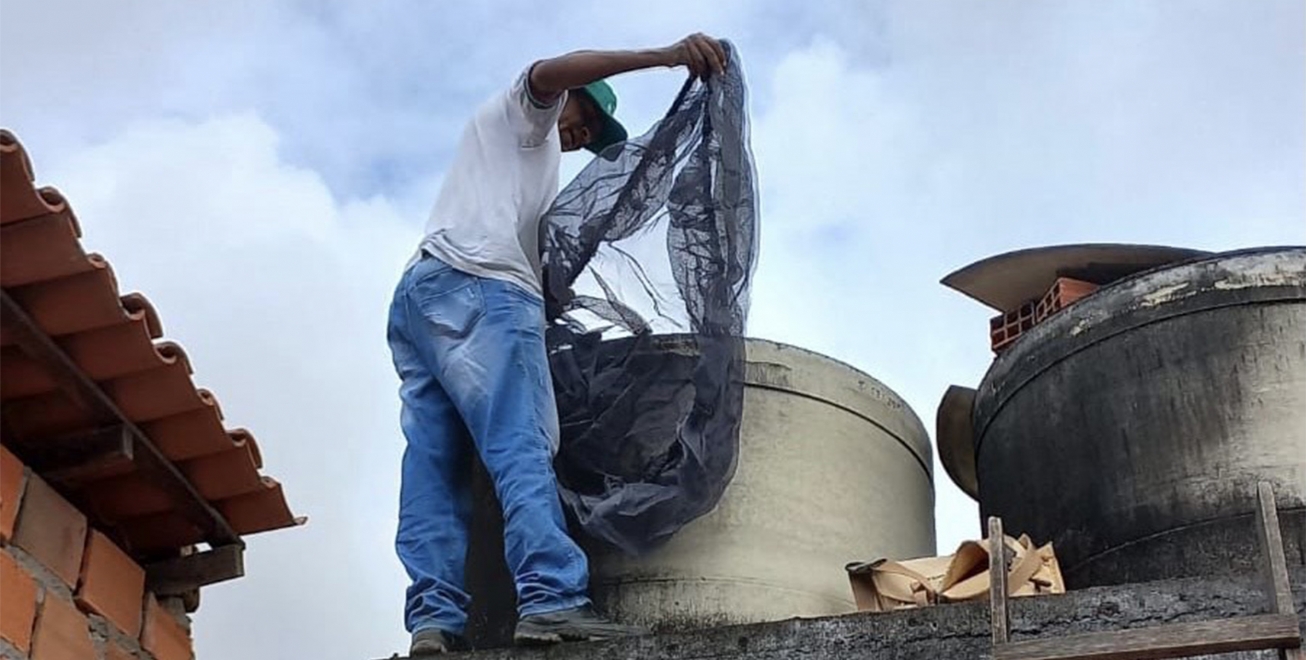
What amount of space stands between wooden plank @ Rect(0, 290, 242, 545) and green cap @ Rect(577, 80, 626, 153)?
58.1 inches

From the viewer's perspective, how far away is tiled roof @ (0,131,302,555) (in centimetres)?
Answer: 321

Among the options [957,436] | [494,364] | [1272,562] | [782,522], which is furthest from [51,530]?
[957,436]

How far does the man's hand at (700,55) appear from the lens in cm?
441

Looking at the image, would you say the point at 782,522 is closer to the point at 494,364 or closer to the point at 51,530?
the point at 494,364

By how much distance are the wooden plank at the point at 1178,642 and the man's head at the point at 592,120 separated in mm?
2235

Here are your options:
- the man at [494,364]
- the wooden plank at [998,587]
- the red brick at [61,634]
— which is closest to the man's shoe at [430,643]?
the man at [494,364]

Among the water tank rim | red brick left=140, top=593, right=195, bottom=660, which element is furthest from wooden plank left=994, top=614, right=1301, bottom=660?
red brick left=140, top=593, right=195, bottom=660

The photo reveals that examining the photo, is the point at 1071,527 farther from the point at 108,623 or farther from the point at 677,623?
the point at 108,623

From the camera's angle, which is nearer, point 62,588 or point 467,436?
point 62,588

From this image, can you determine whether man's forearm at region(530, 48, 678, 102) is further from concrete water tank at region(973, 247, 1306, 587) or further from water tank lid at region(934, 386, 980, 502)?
water tank lid at region(934, 386, 980, 502)

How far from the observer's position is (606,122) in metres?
4.73

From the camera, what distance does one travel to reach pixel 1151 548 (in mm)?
4008

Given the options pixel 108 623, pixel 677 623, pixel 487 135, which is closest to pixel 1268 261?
pixel 677 623

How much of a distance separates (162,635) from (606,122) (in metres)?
1.76
